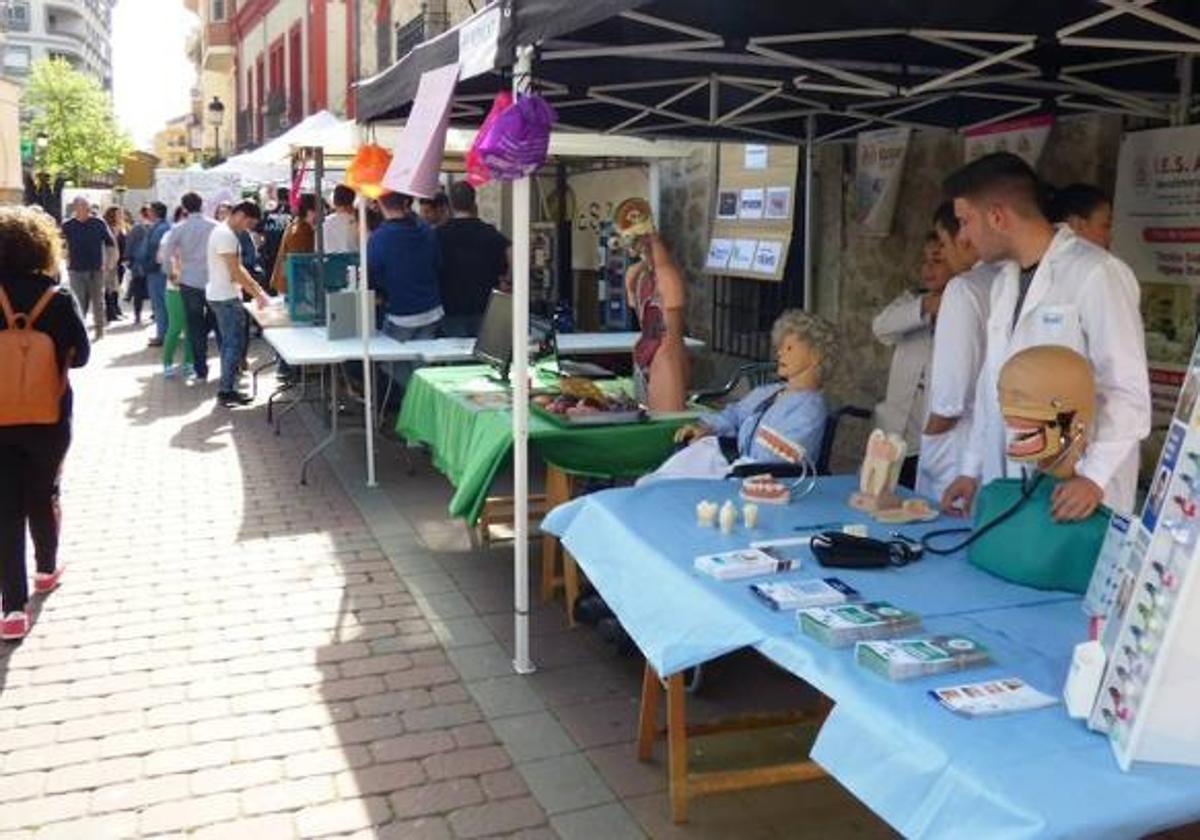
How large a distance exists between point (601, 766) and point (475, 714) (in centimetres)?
55

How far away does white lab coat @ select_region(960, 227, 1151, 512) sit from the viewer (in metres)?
2.58

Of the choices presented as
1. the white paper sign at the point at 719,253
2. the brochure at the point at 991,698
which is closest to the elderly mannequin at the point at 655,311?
the brochure at the point at 991,698

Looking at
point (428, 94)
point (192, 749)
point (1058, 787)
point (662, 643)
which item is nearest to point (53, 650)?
point (192, 749)

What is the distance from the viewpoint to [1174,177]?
15.0 feet

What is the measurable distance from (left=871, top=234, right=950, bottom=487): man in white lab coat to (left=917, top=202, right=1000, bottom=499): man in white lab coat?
767 millimetres

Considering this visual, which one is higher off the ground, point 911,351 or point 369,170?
point 369,170

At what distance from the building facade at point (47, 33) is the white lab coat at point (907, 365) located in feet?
284

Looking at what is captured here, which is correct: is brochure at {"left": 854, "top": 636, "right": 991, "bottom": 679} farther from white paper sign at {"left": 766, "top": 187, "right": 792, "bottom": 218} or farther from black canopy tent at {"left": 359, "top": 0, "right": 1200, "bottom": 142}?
white paper sign at {"left": 766, "top": 187, "right": 792, "bottom": 218}

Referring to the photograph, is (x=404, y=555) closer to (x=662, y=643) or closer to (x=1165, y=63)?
(x=662, y=643)

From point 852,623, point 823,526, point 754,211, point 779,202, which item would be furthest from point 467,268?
point 852,623

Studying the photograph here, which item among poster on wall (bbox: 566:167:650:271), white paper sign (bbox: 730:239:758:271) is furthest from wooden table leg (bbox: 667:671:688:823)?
poster on wall (bbox: 566:167:650:271)

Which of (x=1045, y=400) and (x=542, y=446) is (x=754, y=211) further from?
(x=1045, y=400)

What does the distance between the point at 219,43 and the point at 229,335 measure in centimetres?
3043

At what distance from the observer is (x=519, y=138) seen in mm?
3613
